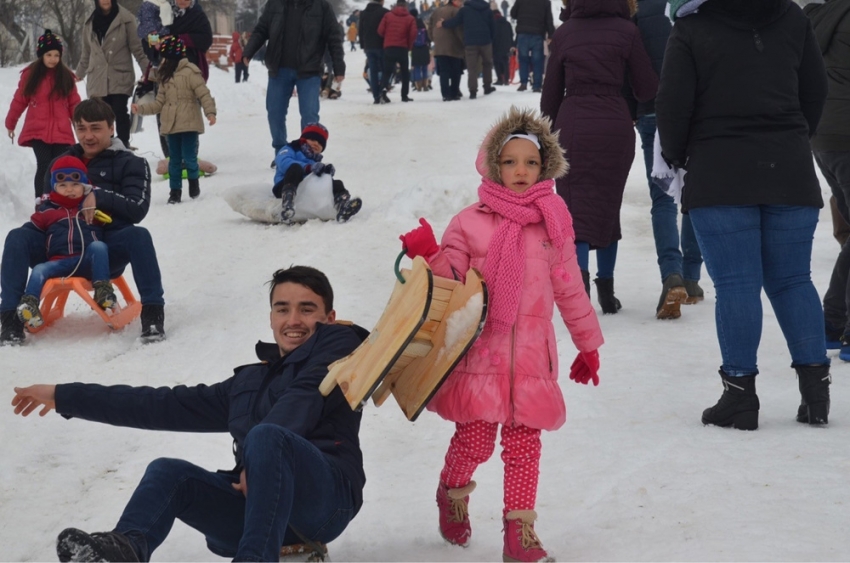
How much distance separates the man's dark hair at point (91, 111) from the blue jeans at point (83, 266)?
0.80 meters

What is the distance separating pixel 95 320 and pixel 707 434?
394 cm

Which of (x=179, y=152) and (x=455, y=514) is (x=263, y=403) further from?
(x=179, y=152)

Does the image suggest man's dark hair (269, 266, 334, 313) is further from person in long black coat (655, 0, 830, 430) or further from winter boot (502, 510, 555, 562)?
person in long black coat (655, 0, 830, 430)

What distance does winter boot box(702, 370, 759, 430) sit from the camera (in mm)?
4570

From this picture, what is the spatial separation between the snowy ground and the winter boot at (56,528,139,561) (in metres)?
0.82

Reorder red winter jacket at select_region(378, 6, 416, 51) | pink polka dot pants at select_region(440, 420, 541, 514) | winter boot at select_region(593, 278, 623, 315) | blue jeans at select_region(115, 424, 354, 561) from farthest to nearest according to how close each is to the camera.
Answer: red winter jacket at select_region(378, 6, 416, 51) < winter boot at select_region(593, 278, 623, 315) < pink polka dot pants at select_region(440, 420, 541, 514) < blue jeans at select_region(115, 424, 354, 561)

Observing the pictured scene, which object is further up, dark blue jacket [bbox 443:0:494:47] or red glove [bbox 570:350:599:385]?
dark blue jacket [bbox 443:0:494:47]

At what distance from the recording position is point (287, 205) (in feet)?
30.7

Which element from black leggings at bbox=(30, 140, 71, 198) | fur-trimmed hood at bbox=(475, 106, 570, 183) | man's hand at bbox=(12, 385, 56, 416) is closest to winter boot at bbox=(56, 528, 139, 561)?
man's hand at bbox=(12, 385, 56, 416)

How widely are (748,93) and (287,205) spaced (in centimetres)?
545

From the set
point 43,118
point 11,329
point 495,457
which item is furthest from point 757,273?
point 43,118

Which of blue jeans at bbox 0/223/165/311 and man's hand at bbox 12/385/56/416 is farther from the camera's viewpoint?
blue jeans at bbox 0/223/165/311

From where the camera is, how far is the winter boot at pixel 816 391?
14.9 feet

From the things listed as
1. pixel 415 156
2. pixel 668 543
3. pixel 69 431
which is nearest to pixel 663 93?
pixel 668 543
